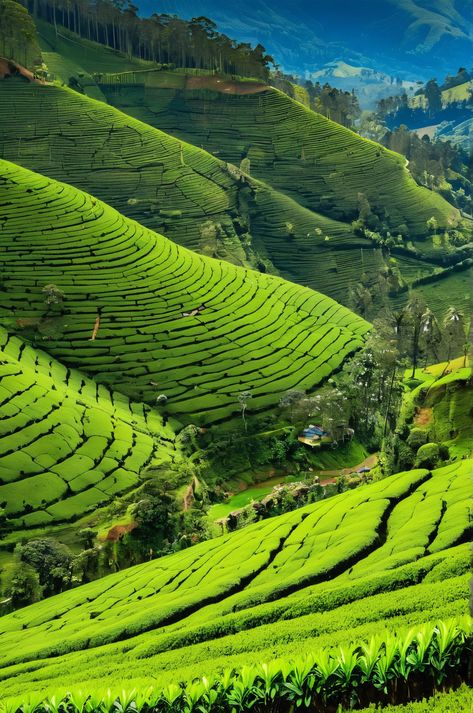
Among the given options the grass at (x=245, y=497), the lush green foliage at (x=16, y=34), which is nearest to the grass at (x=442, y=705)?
the grass at (x=245, y=497)

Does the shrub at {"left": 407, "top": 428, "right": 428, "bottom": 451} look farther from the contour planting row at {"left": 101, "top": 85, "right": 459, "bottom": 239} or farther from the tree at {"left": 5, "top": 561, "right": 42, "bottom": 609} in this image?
the contour planting row at {"left": 101, "top": 85, "right": 459, "bottom": 239}

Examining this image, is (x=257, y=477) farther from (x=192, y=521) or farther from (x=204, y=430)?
(x=192, y=521)

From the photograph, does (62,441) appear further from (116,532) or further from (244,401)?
(244,401)

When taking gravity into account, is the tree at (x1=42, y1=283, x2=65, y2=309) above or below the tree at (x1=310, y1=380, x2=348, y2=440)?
above

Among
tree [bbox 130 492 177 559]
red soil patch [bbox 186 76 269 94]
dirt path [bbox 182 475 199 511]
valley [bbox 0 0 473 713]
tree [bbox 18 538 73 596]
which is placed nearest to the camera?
valley [bbox 0 0 473 713]

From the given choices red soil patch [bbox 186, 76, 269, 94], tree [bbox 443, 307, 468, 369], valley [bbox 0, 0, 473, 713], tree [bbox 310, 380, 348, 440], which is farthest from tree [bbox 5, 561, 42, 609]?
red soil patch [bbox 186, 76, 269, 94]

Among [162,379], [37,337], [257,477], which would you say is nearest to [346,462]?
[257,477]
